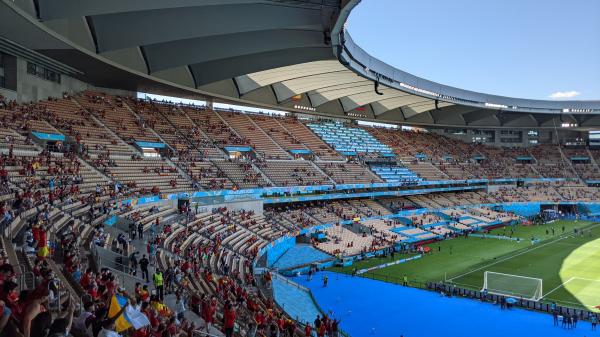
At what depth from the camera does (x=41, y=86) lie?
3206 centimetres

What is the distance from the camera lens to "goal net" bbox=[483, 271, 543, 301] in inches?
1168

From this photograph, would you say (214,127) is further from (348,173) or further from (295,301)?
(295,301)

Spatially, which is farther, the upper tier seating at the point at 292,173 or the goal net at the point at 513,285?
the upper tier seating at the point at 292,173

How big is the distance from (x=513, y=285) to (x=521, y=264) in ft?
25.9

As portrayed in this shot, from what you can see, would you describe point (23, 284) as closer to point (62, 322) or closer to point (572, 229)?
point (62, 322)

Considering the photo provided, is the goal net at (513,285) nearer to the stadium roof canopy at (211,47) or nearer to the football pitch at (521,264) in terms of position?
the football pitch at (521,264)

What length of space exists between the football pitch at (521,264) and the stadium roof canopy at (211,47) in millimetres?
16690

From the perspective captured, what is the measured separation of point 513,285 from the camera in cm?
3167

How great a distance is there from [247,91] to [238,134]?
4716 mm

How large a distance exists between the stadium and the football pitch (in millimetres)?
288

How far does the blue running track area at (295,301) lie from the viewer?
2394 cm

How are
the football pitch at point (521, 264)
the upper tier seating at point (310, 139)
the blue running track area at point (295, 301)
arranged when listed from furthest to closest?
the upper tier seating at point (310, 139) < the football pitch at point (521, 264) < the blue running track area at point (295, 301)

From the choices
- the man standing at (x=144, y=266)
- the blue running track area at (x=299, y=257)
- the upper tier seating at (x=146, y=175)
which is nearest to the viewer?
the man standing at (x=144, y=266)

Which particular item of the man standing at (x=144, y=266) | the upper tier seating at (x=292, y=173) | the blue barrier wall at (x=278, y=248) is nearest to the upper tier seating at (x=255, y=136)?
the upper tier seating at (x=292, y=173)
